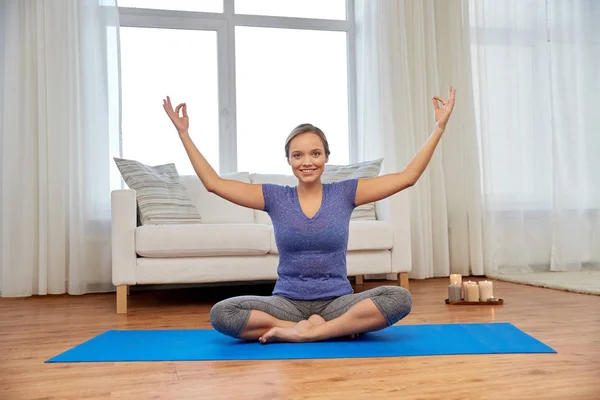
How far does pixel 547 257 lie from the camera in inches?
188

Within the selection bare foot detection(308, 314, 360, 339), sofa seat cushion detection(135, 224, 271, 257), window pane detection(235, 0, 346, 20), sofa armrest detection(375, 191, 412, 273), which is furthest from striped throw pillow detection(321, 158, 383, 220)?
bare foot detection(308, 314, 360, 339)

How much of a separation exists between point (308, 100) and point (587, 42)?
2197mm

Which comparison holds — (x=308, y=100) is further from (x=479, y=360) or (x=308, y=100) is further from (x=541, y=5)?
(x=479, y=360)

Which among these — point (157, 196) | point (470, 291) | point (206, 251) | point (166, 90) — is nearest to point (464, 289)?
point (470, 291)

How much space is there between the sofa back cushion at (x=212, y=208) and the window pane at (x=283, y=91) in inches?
27.0

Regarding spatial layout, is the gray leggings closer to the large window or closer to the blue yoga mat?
the blue yoga mat

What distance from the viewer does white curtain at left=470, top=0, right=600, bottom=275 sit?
15.6 ft

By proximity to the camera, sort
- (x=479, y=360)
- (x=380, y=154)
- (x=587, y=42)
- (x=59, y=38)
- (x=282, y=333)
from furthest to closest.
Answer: (x=587, y=42) → (x=380, y=154) → (x=59, y=38) → (x=282, y=333) → (x=479, y=360)

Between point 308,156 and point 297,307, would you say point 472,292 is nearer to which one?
point 297,307

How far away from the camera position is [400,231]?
360cm

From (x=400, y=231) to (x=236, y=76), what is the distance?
192 cm

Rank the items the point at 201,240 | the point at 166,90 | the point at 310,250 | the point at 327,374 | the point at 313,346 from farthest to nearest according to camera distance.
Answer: the point at 166,90, the point at 201,240, the point at 310,250, the point at 313,346, the point at 327,374

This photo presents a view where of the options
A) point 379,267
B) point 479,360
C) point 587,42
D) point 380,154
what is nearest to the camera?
point 479,360

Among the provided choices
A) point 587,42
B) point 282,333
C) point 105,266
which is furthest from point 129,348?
point 587,42
